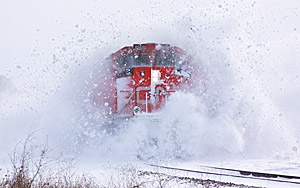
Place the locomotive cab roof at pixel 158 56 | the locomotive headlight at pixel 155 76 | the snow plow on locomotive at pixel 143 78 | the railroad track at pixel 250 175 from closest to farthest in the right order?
the railroad track at pixel 250 175 < the snow plow on locomotive at pixel 143 78 < the locomotive headlight at pixel 155 76 < the locomotive cab roof at pixel 158 56

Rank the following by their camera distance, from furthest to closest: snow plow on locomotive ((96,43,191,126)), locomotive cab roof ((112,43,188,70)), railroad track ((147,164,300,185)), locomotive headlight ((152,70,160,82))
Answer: locomotive cab roof ((112,43,188,70))
locomotive headlight ((152,70,160,82))
snow plow on locomotive ((96,43,191,126))
railroad track ((147,164,300,185))

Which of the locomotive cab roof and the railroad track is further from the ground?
the locomotive cab roof

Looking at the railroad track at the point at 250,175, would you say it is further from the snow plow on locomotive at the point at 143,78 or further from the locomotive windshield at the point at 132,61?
the locomotive windshield at the point at 132,61

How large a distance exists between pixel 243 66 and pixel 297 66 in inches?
380

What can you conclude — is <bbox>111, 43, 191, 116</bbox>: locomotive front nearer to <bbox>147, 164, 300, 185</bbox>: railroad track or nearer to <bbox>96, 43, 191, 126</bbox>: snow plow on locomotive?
<bbox>96, 43, 191, 126</bbox>: snow plow on locomotive

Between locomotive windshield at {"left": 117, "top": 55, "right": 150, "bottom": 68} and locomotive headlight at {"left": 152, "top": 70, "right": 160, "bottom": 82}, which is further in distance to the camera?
locomotive windshield at {"left": 117, "top": 55, "right": 150, "bottom": 68}

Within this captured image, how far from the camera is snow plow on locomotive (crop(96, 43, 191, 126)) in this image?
9570 millimetres

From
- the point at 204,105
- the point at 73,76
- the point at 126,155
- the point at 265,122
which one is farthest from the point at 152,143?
the point at 73,76

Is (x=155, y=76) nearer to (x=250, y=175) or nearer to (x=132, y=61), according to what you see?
(x=132, y=61)

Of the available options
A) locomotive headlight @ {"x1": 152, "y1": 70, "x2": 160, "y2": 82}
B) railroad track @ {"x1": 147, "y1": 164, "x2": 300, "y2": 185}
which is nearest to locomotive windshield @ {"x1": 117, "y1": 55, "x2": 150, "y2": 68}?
locomotive headlight @ {"x1": 152, "y1": 70, "x2": 160, "y2": 82}

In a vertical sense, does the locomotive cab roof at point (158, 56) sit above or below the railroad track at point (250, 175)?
above

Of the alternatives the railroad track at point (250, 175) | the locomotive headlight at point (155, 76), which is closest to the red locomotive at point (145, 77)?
the locomotive headlight at point (155, 76)

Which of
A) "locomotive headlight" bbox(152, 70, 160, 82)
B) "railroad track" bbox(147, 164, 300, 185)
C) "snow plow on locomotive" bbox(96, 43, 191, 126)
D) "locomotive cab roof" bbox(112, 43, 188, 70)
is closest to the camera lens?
"railroad track" bbox(147, 164, 300, 185)

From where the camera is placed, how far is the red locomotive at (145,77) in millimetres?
9586
